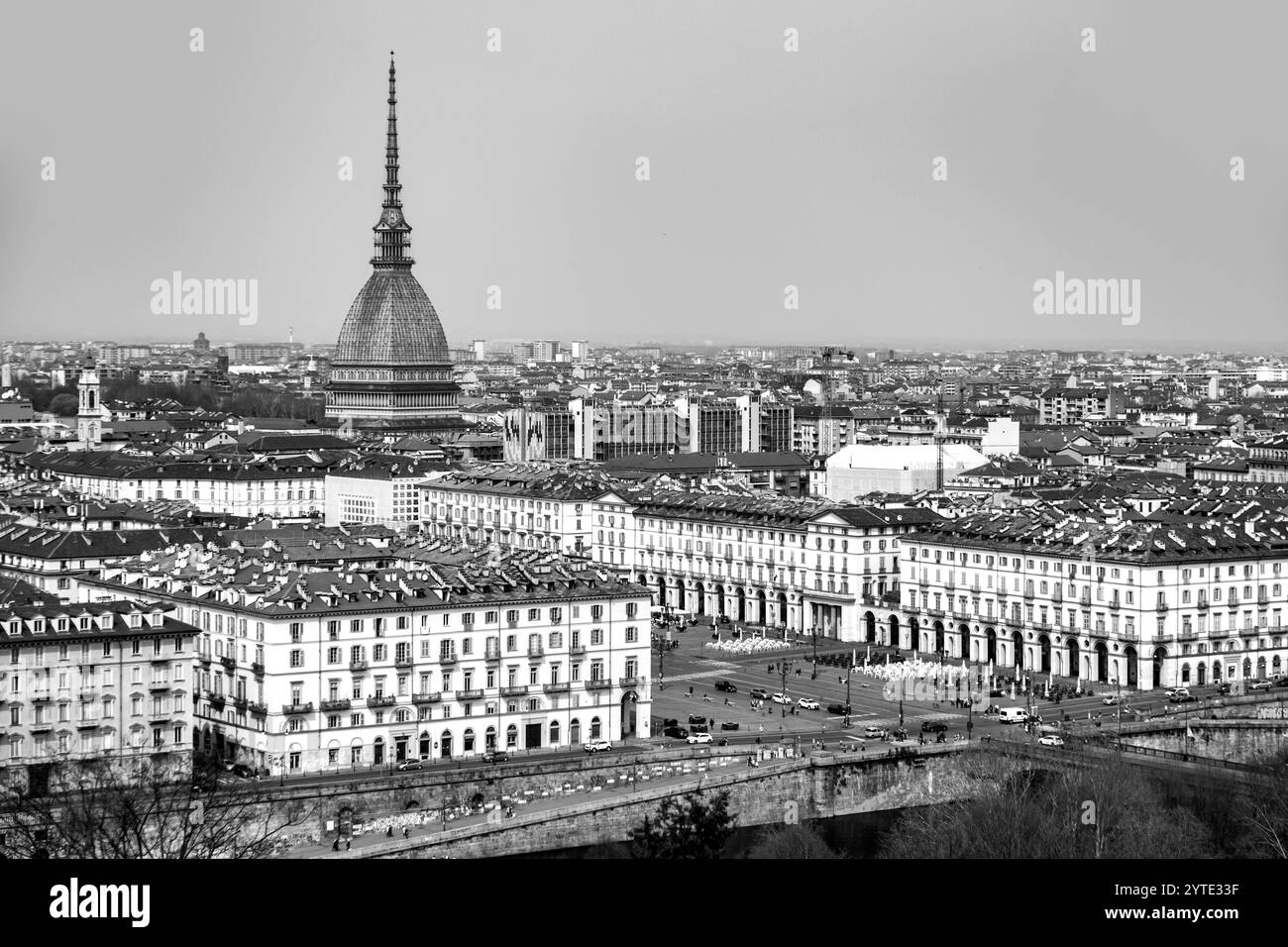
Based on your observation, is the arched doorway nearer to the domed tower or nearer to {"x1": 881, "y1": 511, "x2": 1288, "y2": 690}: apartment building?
{"x1": 881, "y1": 511, "x2": 1288, "y2": 690}: apartment building

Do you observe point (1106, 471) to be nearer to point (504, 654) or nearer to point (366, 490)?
point (366, 490)

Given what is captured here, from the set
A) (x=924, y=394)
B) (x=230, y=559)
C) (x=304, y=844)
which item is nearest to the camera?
(x=304, y=844)

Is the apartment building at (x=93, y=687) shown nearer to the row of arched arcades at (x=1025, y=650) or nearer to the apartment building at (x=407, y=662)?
the apartment building at (x=407, y=662)

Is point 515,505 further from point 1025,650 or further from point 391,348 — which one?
point 391,348

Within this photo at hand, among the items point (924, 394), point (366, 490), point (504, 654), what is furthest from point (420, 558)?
point (924, 394)
